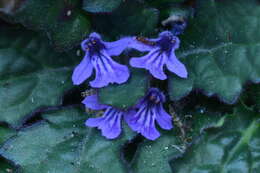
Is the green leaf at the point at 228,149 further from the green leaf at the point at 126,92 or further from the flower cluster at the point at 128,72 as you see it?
the green leaf at the point at 126,92

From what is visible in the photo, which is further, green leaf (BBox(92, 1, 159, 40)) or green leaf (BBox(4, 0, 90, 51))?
green leaf (BBox(92, 1, 159, 40))

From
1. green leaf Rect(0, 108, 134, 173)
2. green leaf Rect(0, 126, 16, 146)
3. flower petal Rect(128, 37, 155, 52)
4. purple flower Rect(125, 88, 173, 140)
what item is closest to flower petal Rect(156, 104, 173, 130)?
purple flower Rect(125, 88, 173, 140)

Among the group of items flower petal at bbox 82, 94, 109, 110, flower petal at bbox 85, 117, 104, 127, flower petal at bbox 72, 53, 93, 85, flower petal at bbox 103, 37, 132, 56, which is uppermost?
flower petal at bbox 103, 37, 132, 56

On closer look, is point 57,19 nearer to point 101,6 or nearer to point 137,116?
point 101,6

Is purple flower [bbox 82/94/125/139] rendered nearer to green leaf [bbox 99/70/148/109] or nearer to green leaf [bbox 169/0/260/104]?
green leaf [bbox 99/70/148/109]

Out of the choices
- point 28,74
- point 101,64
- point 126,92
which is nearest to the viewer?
point 126,92

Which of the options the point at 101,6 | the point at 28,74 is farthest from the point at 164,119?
the point at 28,74
